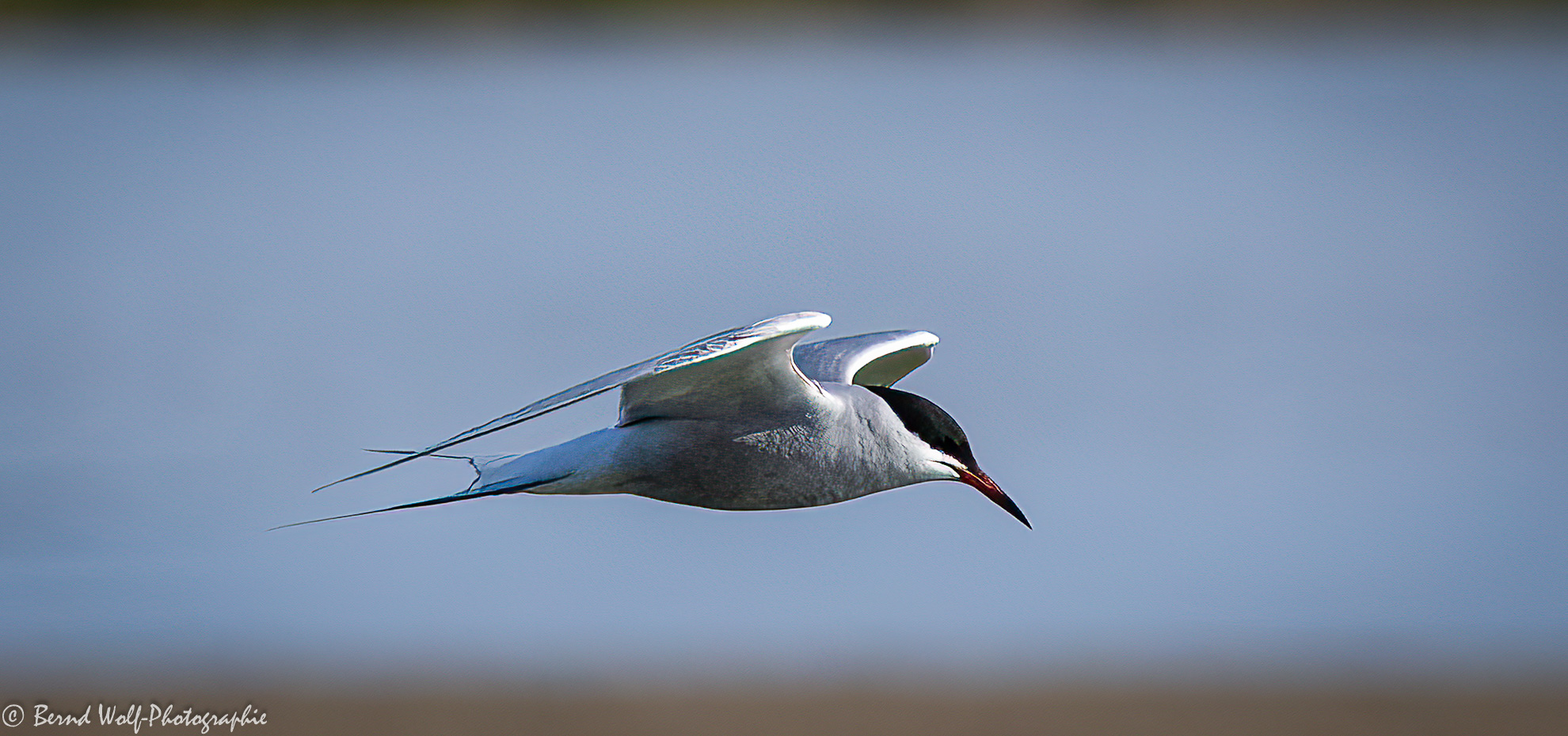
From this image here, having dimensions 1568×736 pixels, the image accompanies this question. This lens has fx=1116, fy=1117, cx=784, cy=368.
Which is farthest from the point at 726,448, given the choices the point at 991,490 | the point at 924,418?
the point at 991,490

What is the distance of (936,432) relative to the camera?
1307mm

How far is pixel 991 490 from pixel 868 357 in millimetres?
262

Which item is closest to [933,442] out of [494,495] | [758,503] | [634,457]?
[758,503]

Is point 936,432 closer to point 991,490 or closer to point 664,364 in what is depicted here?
point 991,490

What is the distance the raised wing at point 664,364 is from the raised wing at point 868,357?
1.25ft

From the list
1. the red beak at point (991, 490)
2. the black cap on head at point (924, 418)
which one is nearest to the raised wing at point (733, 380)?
the black cap on head at point (924, 418)

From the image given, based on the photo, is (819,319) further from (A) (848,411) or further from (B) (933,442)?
(B) (933,442)

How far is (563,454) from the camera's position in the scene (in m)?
1.17

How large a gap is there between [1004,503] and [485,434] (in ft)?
2.33

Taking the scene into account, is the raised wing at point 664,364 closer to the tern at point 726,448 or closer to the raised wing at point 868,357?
the tern at point 726,448

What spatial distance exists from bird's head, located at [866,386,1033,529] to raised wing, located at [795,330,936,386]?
152 millimetres

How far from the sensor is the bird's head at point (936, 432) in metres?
1.30

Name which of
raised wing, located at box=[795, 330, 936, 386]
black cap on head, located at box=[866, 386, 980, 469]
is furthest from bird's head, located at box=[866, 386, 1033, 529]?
raised wing, located at box=[795, 330, 936, 386]

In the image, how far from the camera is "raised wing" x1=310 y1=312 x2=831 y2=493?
3.11ft
